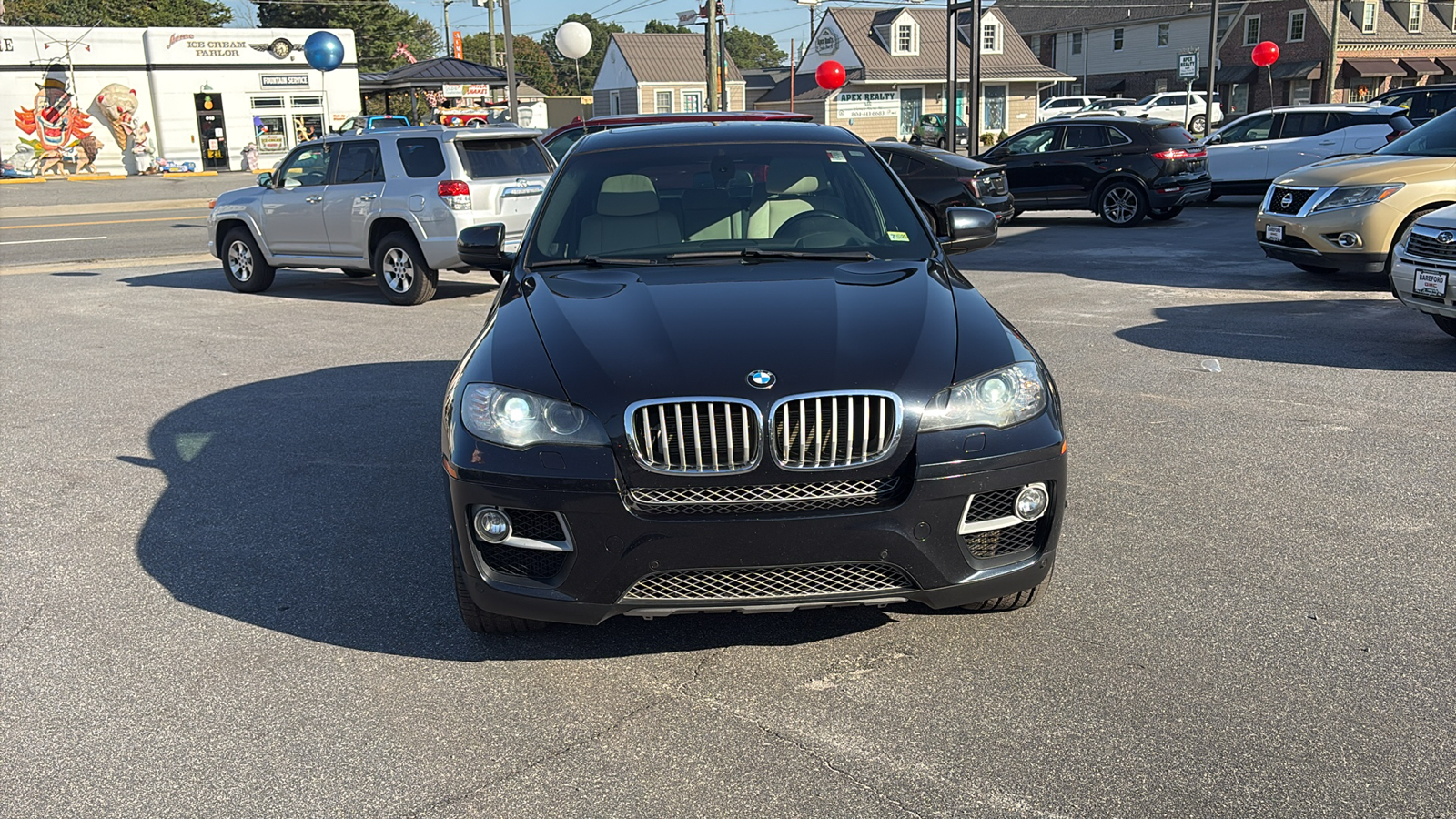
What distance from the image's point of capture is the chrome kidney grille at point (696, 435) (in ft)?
11.1

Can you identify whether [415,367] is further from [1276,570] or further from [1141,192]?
[1141,192]

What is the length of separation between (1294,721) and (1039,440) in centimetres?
105

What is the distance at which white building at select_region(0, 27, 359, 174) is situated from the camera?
3888 centimetres

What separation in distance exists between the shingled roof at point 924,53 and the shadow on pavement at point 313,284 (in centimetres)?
4573

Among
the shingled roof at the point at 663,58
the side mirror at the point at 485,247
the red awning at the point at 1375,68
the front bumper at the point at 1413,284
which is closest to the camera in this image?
the side mirror at the point at 485,247

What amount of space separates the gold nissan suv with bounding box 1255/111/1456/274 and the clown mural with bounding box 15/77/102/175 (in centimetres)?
3904

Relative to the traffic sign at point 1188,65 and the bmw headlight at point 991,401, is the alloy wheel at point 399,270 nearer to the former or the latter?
the bmw headlight at point 991,401

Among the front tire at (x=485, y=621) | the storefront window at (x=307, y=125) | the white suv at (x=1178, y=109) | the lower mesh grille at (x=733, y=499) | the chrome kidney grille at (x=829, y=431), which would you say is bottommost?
A: the front tire at (x=485, y=621)

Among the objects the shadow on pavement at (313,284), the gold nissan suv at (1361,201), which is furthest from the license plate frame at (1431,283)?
the shadow on pavement at (313,284)

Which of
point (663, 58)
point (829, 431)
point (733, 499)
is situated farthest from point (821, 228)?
point (663, 58)

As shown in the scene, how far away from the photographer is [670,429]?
3.42 meters

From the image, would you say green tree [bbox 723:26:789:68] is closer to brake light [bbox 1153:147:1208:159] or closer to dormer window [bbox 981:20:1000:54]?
dormer window [bbox 981:20:1000:54]

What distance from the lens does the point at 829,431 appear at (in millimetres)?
3426

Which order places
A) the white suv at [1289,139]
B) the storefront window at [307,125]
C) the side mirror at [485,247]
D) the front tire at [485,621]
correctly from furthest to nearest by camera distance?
the storefront window at [307,125] < the white suv at [1289,139] < the side mirror at [485,247] < the front tire at [485,621]
